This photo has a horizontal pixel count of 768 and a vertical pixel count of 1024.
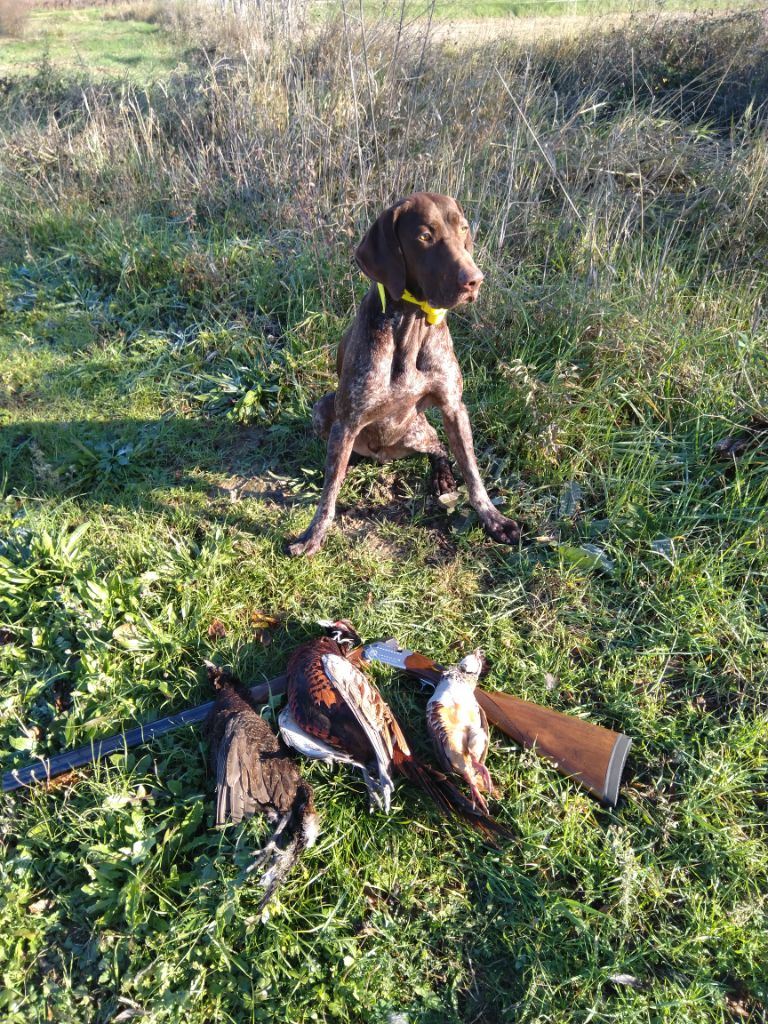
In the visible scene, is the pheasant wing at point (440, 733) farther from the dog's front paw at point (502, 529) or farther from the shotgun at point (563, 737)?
the dog's front paw at point (502, 529)

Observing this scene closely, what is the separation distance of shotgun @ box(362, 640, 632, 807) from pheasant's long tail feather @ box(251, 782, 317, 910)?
24.8 inches

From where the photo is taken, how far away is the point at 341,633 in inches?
99.7

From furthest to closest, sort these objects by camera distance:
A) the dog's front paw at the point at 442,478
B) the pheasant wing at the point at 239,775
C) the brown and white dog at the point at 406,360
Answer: the dog's front paw at the point at 442,478, the brown and white dog at the point at 406,360, the pheasant wing at the point at 239,775

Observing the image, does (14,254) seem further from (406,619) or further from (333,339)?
(406,619)

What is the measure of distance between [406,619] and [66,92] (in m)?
8.21

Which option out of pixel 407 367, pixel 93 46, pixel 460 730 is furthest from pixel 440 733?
pixel 93 46

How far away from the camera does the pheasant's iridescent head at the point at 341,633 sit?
2509mm

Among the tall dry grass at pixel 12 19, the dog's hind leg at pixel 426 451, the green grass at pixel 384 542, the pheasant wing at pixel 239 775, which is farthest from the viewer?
the tall dry grass at pixel 12 19

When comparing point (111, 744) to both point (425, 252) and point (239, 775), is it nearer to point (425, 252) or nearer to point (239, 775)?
point (239, 775)

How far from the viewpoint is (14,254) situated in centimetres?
532

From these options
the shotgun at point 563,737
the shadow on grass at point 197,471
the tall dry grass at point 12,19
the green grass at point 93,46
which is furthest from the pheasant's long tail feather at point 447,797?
the tall dry grass at point 12,19

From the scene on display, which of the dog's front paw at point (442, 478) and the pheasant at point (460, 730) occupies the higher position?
the dog's front paw at point (442, 478)

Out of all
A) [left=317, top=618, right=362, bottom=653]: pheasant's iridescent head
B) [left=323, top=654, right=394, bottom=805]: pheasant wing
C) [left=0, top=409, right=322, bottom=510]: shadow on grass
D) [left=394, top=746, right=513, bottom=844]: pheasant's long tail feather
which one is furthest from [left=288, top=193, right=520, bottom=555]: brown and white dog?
[left=394, top=746, right=513, bottom=844]: pheasant's long tail feather

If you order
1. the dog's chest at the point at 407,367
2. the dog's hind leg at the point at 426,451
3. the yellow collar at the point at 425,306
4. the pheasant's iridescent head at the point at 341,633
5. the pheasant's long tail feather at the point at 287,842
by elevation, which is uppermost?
the yellow collar at the point at 425,306
